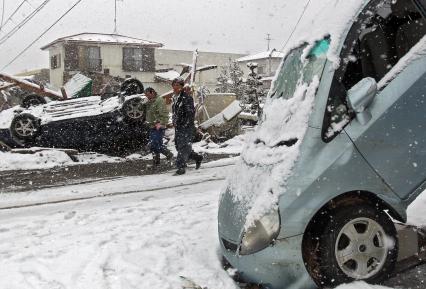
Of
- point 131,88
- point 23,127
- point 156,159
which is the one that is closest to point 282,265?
point 156,159

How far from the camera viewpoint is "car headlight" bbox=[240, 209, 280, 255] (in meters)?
3.23

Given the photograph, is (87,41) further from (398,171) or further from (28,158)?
(398,171)

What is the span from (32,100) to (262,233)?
39.0 ft

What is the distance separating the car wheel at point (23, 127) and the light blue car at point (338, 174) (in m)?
9.48

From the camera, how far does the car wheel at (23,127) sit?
1170cm

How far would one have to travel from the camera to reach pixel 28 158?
1112 cm

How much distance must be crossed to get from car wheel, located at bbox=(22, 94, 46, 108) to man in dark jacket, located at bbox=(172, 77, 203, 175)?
6462 millimetres

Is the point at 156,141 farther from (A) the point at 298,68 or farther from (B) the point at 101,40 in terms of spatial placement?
(B) the point at 101,40

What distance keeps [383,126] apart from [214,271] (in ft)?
6.22

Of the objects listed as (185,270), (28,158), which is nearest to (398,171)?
(185,270)

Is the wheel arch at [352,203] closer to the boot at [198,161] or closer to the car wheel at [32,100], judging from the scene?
the boot at [198,161]

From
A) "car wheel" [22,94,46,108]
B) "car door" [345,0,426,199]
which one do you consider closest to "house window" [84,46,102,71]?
"car wheel" [22,94,46,108]

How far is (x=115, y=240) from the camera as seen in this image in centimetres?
466

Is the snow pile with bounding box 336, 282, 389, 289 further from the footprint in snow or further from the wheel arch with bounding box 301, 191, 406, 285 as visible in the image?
the footprint in snow
